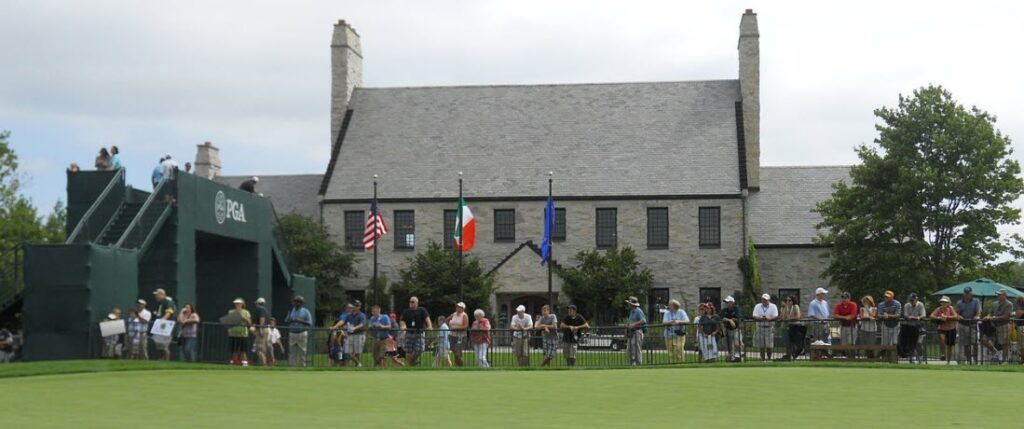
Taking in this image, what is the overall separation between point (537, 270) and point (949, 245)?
15955 millimetres

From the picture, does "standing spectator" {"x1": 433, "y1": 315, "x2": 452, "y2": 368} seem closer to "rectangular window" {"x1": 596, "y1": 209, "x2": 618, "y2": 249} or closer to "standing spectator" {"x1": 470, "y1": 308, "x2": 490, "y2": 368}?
"standing spectator" {"x1": 470, "y1": 308, "x2": 490, "y2": 368}

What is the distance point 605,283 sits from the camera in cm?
5791

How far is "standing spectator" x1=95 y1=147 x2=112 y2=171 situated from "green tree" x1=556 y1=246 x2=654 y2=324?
2624 centimetres

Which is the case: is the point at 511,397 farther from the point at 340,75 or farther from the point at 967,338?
the point at 340,75

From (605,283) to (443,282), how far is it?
6.36 m

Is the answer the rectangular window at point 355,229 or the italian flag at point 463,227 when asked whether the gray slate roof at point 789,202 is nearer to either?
the italian flag at point 463,227

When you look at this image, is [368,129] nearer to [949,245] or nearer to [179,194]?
[949,245]

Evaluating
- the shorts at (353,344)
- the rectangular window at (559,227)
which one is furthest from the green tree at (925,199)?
the shorts at (353,344)

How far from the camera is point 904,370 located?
23453mm

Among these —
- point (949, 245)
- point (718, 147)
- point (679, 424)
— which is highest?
point (718, 147)

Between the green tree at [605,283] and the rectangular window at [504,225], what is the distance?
Result: 12.6ft

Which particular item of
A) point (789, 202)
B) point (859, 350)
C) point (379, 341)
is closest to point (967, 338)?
point (859, 350)

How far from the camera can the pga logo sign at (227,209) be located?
119 ft

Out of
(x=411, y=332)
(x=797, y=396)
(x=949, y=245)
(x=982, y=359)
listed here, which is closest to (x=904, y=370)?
(x=982, y=359)
